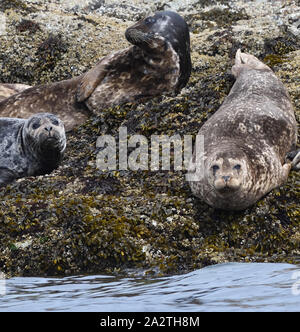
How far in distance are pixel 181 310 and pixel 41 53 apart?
764cm

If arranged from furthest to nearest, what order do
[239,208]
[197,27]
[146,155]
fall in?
[197,27] < [146,155] < [239,208]

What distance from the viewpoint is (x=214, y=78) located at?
304 inches

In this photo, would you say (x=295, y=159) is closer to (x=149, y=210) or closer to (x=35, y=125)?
(x=149, y=210)

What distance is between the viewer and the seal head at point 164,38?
8047 mm

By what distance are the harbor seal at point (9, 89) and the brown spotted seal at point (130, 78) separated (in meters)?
0.50

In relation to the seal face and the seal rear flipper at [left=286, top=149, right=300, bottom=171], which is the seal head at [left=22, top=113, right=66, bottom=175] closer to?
the seal face

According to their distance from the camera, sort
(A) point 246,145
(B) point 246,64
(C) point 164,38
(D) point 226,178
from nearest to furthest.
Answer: (D) point 226,178
(A) point 246,145
(B) point 246,64
(C) point 164,38

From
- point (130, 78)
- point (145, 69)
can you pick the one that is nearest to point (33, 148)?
point (130, 78)

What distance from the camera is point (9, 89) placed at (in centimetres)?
905

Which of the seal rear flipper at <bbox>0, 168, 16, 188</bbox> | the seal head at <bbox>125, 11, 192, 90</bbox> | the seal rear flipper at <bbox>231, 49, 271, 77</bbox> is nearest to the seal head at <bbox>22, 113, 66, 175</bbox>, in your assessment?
the seal rear flipper at <bbox>0, 168, 16, 188</bbox>

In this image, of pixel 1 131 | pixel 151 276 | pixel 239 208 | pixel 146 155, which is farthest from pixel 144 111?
pixel 151 276

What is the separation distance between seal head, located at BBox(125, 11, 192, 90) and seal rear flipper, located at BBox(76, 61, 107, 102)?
0.54 meters

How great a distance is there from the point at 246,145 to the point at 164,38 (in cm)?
292
